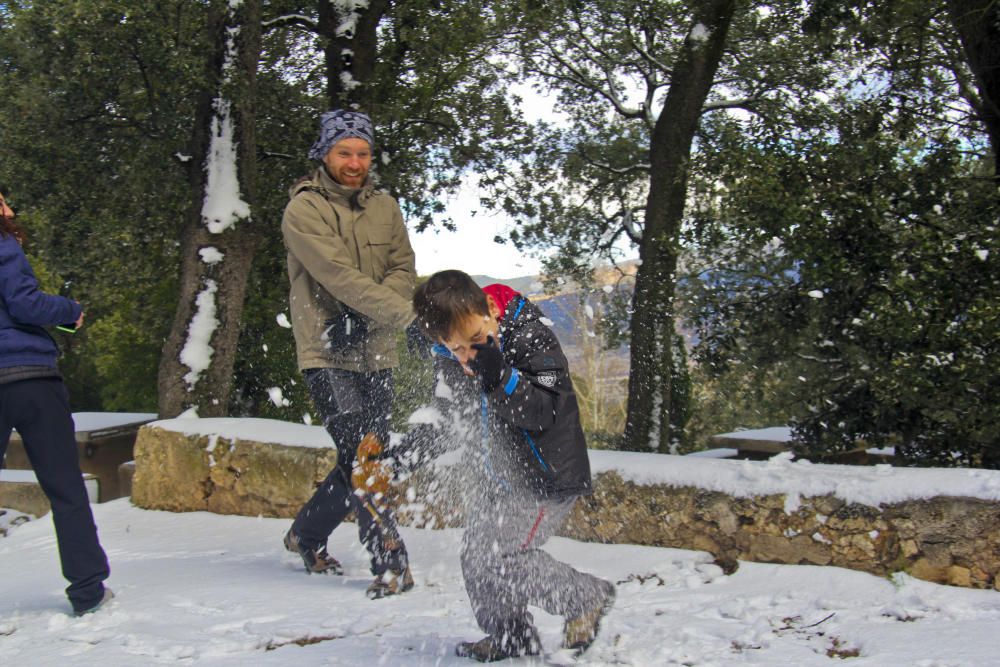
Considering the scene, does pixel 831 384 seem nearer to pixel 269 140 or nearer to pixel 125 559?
pixel 125 559

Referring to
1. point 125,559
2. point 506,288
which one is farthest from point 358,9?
point 506,288

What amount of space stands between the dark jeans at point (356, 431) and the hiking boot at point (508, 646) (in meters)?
0.96

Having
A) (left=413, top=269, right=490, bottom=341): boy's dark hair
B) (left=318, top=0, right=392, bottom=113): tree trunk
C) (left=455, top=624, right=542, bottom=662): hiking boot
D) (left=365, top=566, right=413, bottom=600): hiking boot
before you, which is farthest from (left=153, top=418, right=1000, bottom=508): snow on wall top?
(left=318, top=0, right=392, bottom=113): tree trunk

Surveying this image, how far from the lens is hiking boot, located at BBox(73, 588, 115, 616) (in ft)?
11.7

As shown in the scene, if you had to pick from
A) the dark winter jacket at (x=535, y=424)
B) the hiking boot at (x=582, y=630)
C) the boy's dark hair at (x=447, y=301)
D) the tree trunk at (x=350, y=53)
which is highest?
the tree trunk at (x=350, y=53)

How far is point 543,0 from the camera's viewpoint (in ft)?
31.4

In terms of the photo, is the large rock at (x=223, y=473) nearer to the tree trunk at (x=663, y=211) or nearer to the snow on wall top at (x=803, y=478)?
the snow on wall top at (x=803, y=478)

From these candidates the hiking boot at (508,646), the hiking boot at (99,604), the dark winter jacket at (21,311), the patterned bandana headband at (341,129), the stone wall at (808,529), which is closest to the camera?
the hiking boot at (508,646)

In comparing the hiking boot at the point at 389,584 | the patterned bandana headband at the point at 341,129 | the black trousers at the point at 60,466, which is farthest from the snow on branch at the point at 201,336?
the hiking boot at the point at 389,584

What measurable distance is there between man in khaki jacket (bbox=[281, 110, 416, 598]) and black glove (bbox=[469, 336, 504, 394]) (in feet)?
3.85

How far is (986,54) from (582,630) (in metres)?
5.60

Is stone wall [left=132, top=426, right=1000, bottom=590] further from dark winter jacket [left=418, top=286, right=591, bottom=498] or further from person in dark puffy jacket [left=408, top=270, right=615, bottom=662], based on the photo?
dark winter jacket [left=418, top=286, right=591, bottom=498]

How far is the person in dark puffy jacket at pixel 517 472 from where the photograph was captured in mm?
2834

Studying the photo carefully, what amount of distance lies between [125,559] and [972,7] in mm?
6467
